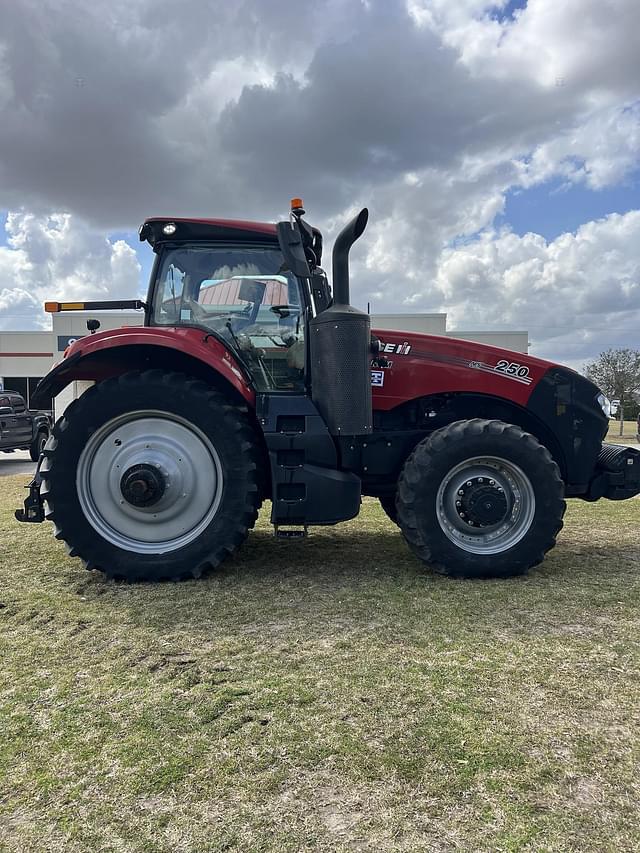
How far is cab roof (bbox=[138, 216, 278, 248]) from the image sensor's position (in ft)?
13.5

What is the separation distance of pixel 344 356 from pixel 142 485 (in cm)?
158

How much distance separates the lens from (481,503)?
396 cm

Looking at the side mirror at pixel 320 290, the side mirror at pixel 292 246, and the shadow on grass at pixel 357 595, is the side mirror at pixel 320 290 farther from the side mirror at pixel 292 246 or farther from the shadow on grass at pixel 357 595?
the shadow on grass at pixel 357 595

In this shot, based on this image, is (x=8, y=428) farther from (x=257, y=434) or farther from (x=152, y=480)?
(x=257, y=434)

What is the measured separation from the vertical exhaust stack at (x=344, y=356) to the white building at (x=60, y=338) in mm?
22743

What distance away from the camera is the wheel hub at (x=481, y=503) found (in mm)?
3957

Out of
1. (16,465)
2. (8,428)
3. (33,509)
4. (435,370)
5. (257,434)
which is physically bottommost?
(16,465)

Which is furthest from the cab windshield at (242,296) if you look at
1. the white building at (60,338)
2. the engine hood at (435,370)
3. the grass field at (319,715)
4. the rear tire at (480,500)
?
the white building at (60,338)

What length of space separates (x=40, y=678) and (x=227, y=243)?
9.80 ft

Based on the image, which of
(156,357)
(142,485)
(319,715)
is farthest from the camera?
(156,357)

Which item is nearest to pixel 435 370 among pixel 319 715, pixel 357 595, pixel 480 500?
pixel 480 500

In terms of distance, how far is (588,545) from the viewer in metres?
5.02

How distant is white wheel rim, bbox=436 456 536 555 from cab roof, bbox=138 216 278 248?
215cm

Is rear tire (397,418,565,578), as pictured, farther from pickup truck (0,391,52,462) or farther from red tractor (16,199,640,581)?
pickup truck (0,391,52,462)
